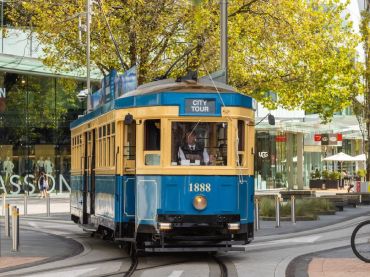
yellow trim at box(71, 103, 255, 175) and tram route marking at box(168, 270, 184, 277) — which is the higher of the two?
yellow trim at box(71, 103, 255, 175)

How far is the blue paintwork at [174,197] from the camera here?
47.4ft

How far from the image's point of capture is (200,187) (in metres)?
14.5

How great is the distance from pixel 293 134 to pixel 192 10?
45646 millimetres

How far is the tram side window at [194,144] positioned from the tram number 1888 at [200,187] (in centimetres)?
38

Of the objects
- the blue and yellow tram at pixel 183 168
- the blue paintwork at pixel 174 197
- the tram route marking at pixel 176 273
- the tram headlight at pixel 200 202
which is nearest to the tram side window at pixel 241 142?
the blue and yellow tram at pixel 183 168

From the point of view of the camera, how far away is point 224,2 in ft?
69.7

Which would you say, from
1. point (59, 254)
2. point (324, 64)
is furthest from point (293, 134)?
point (59, 254)

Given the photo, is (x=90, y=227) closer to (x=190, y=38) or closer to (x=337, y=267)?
(x=337, y=267)

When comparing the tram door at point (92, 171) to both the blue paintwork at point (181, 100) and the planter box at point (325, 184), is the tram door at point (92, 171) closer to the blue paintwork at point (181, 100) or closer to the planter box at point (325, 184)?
the blue paintwork at point (181, 100)

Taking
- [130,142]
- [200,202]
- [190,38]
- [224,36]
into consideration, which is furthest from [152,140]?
[190,38]

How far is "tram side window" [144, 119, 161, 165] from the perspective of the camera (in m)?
14.9

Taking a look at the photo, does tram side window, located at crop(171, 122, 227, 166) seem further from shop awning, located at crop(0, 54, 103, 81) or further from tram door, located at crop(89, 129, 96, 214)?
shop awning, located at crop(0, 54, 103, 81)

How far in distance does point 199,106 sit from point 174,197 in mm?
1576

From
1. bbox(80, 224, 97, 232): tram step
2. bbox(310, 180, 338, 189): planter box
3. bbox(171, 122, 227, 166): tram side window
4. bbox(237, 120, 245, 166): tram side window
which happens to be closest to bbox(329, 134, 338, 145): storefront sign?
bbox(310, 180, 338, 189): planter box
